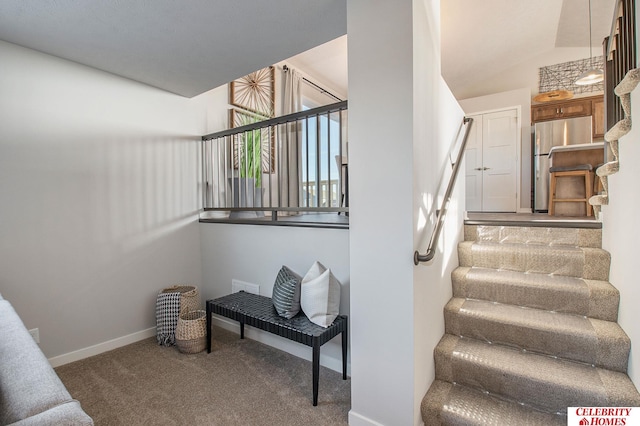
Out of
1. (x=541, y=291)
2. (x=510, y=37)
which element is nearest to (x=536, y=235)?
(x=541, y=291)

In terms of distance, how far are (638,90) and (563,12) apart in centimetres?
405

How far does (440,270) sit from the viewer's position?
2.01m

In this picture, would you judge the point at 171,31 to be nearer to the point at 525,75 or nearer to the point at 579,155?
the point at 579,155

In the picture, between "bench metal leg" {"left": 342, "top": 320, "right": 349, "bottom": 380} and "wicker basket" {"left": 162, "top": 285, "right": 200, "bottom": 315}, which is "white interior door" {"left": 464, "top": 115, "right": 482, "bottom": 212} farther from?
"wicker basket" {"left": 162, "top": 285, "right": 200, "bottom": 315}

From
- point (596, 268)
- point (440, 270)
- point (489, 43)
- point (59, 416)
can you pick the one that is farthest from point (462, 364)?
point (489, 43)

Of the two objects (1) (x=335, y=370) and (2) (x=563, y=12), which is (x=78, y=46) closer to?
(1) (x=335, y=370)

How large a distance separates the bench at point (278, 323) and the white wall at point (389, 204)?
0.25 meters

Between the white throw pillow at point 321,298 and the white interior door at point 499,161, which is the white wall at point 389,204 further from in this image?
the white interior door at point 499,161

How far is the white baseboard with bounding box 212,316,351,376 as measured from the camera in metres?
2.23

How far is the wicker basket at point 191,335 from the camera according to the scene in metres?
2.46

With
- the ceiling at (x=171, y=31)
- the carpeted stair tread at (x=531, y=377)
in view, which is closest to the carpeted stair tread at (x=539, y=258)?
the carpeted stair tread at (x=531, y=377)

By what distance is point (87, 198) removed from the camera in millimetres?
2484

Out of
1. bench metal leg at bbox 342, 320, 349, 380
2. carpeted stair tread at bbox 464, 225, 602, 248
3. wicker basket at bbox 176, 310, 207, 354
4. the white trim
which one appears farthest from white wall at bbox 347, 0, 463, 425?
wicker basket at bbox 176, 310, 207, 354

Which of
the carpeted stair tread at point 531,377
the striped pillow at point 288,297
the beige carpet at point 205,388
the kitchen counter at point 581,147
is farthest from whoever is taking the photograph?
the kitchen counter at point 581,147
